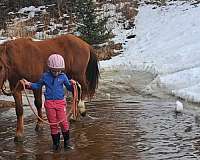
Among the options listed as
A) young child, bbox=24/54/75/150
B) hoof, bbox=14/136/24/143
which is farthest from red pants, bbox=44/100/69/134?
hoof, bbox=14/136/24/143

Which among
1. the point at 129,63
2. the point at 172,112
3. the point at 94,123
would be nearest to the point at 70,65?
the point at 94,123

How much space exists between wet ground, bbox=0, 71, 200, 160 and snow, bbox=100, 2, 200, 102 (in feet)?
4.32

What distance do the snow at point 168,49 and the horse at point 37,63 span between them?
98.0 inches

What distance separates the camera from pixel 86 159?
6.95 m

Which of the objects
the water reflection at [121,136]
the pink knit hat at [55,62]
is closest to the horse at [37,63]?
the water reflection at [121,136]

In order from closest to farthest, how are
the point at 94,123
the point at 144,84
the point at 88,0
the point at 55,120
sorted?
the point at 55,120
the point at 94,123
the point at 144,84
the point at 88,0

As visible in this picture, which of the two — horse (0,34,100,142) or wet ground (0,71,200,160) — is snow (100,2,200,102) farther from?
horse (0,34,100,142)

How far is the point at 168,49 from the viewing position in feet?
64.6

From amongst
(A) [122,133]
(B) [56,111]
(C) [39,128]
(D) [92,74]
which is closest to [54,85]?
(B) [56,111]

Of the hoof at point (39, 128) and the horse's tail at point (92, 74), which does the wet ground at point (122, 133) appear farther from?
the horse's tail at point (92, 74)

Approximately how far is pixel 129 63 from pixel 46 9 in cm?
1332

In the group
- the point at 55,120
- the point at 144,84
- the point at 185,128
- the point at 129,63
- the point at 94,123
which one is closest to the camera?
the point at 55,120

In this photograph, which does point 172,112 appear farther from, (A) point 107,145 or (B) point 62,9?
(B) point 62,9

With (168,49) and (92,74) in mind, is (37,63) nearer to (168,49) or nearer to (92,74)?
(92,74)
